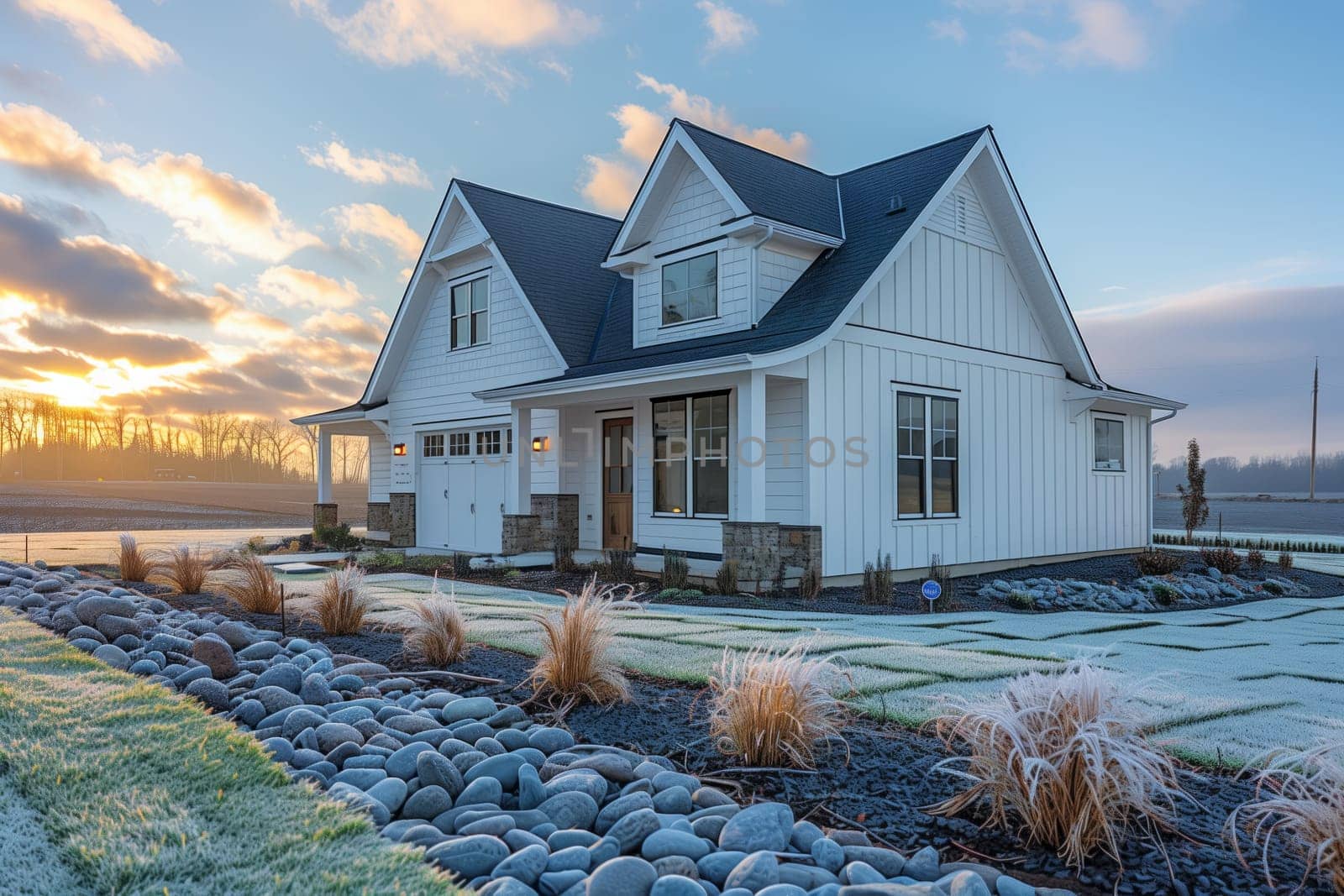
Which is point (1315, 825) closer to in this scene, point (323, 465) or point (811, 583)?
point (811, 583)

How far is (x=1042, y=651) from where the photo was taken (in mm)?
6035

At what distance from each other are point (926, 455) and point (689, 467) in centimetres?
336

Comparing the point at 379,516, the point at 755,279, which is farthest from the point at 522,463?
the point at 379,516

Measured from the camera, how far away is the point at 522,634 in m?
6.17

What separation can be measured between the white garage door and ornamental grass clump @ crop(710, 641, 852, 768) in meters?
11.5

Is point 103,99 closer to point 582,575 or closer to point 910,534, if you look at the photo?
point 582,575

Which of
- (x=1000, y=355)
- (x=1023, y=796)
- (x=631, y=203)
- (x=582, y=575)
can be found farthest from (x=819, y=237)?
(x=1023, y=796)

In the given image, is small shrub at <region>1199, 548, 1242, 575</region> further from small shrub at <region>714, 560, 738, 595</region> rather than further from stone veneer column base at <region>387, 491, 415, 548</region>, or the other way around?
stone veneer column base at <region>387, 491, 415, 548</region>

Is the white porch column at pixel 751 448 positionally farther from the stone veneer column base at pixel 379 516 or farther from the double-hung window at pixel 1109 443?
the stone veneer column base at pixel 379 516

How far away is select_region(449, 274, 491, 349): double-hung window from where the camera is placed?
52.0 feet

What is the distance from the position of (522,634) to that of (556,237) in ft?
38.7

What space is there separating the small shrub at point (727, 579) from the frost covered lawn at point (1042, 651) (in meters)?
1.37

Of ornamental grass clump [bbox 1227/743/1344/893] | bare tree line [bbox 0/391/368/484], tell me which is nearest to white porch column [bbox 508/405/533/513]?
ornamental grass clump [bbox 1227/743/1344/893]

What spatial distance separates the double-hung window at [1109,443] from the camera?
15.5 meters
